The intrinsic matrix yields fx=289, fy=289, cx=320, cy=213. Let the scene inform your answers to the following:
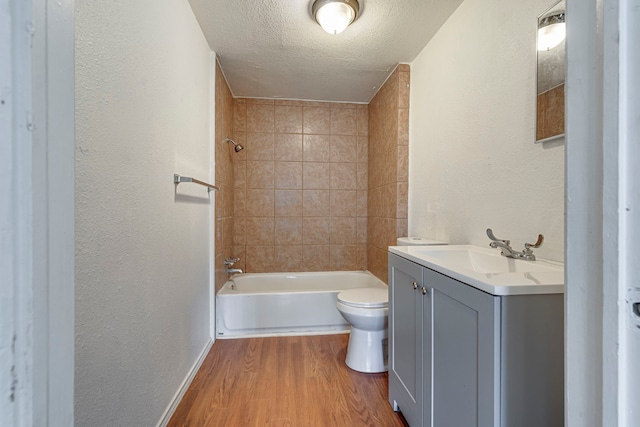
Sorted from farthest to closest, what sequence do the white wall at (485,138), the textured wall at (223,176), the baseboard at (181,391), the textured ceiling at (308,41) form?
1. the textured wall at (223,176)
2. the textured ceiling at (308,41)
3. the baseboard at (181,391)
4. the white wall at (485,138)

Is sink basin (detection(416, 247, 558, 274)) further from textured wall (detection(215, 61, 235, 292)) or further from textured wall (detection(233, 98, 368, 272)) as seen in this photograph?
textured wall (detection(233, 98, 368, 272))

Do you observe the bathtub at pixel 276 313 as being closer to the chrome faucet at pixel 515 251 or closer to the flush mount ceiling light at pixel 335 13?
the chrome faucet at pixel 515 251

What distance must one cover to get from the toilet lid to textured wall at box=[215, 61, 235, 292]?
1.06m

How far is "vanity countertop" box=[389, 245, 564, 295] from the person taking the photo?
78 centimetres

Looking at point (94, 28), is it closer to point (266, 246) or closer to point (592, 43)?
point (592, 43)

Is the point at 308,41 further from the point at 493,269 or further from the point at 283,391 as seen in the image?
the point at 283,391

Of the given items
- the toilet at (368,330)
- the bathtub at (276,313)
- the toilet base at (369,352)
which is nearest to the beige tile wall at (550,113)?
the toilet at (368,330)

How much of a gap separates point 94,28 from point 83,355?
37.3 inches

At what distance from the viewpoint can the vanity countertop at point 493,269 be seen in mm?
776

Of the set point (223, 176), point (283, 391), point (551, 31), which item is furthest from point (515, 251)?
point (223, 176)

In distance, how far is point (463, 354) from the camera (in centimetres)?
90

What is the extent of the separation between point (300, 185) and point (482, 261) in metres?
2.10

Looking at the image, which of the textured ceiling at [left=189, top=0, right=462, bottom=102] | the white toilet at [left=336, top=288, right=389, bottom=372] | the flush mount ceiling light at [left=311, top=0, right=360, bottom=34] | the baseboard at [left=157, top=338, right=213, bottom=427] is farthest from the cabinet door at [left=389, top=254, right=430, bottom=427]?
the textured ceiling at [left=189, top=0, right=462, bottom=102]

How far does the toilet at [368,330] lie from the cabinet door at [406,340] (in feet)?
1.01
